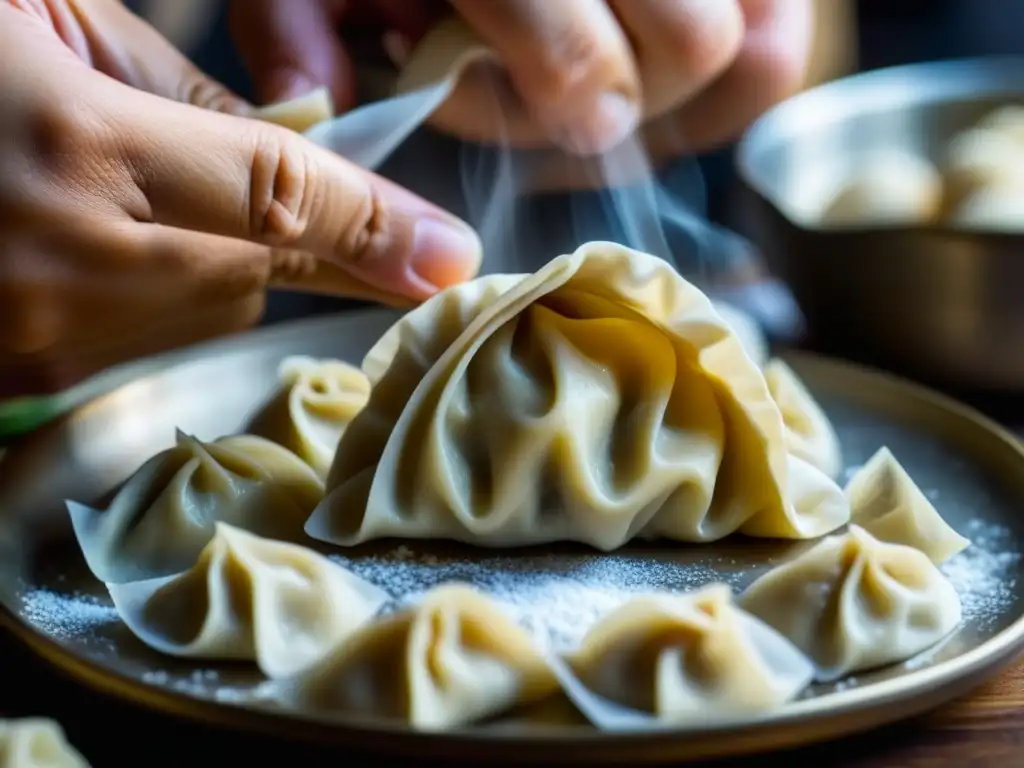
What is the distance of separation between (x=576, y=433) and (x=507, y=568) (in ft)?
0.60

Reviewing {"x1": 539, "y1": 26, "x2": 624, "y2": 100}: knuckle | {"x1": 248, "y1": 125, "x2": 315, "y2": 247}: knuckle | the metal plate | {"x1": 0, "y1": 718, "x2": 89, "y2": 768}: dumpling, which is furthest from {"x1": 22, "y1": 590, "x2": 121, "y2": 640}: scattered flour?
{"x1": 539, "y1": 26, "x2": 624, "y2": 100}: knuckle

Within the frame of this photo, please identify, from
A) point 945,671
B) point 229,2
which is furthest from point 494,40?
point 945,671

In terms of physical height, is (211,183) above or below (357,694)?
above

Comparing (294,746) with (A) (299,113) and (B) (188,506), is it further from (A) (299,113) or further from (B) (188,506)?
(A) (299,113)

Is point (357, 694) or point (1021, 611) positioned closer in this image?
point (357, 694)

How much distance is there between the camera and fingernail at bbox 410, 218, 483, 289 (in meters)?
1.73

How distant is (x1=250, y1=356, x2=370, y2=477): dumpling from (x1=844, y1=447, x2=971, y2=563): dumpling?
687 mm

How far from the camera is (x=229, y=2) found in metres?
2.19

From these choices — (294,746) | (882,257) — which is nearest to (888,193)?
(882,257)

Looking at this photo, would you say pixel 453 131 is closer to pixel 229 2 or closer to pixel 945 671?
pixel 229 2

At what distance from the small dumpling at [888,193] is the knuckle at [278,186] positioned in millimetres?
1212

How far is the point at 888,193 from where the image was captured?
2.59m

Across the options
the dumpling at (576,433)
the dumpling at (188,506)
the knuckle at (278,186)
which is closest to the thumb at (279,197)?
the knuckle at (278,186)

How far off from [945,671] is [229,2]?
1.60 meters
